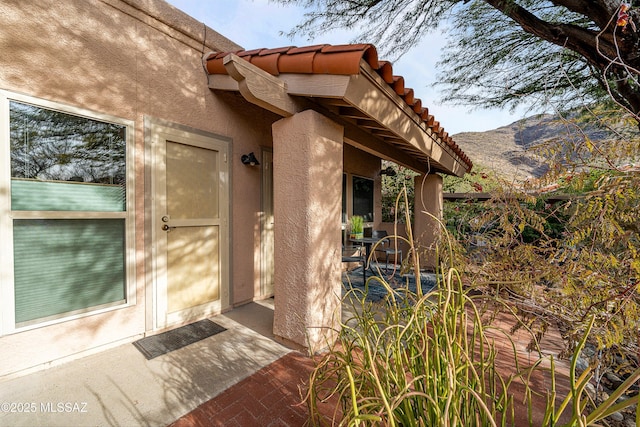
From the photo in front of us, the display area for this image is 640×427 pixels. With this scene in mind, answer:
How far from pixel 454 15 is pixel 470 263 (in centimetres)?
426

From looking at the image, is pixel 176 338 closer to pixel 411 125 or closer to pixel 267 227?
pixel 267 227

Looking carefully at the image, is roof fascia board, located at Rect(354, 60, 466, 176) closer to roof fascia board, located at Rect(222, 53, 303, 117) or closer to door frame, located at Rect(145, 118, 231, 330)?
roof fascia board, located at Rect(222, 53, 303, 117)

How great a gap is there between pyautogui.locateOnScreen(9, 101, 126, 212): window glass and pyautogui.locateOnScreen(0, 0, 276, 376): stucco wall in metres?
0.17

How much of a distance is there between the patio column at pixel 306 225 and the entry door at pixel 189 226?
1.23 meters

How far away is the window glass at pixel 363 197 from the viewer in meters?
7.46

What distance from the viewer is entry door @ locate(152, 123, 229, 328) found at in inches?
136

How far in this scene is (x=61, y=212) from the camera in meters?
2.75

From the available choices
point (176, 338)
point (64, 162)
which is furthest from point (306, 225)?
point (64, 162)

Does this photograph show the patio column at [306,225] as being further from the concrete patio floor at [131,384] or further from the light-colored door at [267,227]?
the light-colored door at [267,227]

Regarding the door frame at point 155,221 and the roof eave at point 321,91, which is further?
the door frame at point 155,221

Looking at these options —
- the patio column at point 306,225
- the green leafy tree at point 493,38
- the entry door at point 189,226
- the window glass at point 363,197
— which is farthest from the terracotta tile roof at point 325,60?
the window glass at point 363,197

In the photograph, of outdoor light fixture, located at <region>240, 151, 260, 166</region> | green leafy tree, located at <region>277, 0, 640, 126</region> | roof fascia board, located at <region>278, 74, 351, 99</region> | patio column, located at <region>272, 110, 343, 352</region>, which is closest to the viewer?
roof fascia board, located at <region>278, 74, 351, 99</region>

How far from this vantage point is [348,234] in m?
7.14

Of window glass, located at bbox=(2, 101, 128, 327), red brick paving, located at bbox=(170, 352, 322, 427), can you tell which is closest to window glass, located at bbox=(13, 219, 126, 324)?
window glass, located at bbox=(2, 101, 128, 327)
